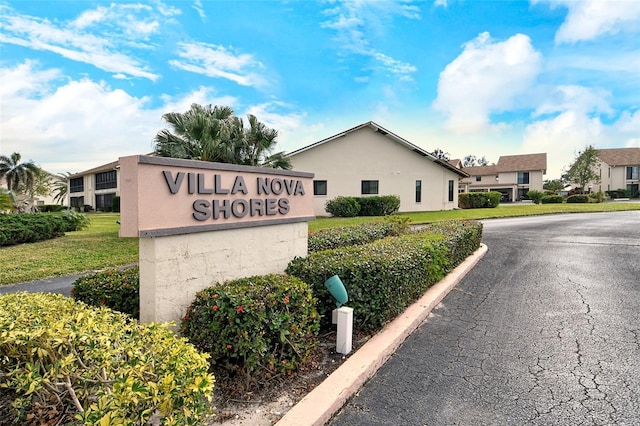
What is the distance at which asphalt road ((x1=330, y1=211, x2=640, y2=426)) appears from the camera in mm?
2871

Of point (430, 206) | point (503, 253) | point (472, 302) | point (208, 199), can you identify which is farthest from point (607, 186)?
point (208, 199)

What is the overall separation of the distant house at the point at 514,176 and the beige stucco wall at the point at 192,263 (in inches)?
2219

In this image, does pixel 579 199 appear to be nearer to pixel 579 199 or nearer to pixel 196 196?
pixel 579 199

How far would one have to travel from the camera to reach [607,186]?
195 ft

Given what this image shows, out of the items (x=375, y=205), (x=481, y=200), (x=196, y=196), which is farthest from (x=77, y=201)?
(x=196, y=196)

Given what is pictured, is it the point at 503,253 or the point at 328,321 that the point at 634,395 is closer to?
the point at 328,321

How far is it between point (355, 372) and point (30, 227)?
46.5 ft

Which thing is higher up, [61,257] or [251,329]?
[251,329]

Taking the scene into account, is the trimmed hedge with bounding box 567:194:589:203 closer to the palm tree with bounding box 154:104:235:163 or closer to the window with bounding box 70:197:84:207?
the palm tree with bounding box 154:104:235:163

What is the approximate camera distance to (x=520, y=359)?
12.5 feet

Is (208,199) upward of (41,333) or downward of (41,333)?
upward

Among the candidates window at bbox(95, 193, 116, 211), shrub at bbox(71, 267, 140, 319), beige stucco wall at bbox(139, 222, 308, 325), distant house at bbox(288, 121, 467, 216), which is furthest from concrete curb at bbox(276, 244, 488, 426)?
window at bbox(95, 193, 116, 211)

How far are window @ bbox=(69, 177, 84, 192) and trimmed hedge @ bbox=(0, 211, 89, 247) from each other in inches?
1765

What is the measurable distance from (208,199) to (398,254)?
2.68m
